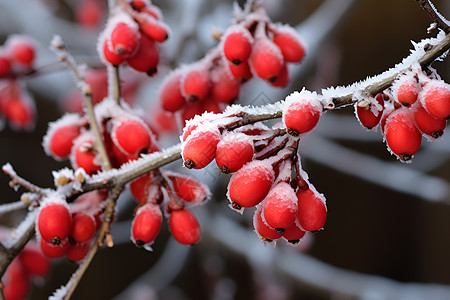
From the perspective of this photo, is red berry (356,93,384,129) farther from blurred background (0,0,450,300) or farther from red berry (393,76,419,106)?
blurred background (0,0,450,300)

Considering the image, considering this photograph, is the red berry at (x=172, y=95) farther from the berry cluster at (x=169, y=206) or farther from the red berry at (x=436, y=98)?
the red berry at (x=436, y=98)

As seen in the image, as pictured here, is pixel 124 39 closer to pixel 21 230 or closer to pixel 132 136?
pixel 132 136

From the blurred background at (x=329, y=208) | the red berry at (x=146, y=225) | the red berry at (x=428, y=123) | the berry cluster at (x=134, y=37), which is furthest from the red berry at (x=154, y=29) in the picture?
the blurred background at (x=329, y=208)

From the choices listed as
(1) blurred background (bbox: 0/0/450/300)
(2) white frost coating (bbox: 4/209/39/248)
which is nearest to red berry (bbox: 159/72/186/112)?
(2) white frost coating (bbox: 4/209/39/248)

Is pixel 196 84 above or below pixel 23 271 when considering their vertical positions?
above

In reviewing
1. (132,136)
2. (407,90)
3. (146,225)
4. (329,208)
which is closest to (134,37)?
(132,136)

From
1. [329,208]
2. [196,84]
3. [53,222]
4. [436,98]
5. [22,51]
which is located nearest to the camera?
[436,98]
